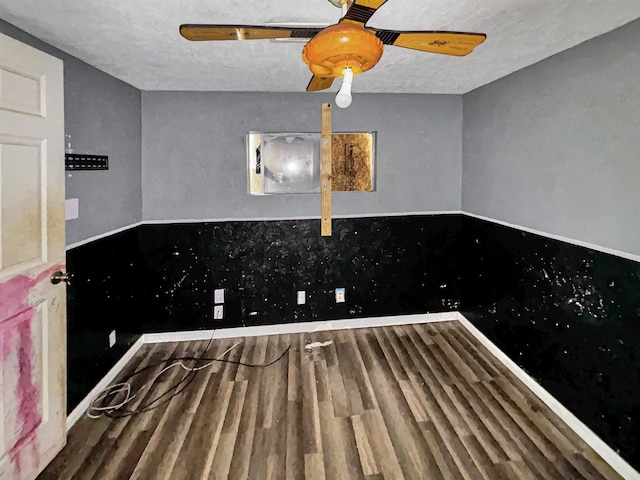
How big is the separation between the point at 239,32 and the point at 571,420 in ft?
8.90

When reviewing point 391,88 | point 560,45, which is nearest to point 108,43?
point 391,88

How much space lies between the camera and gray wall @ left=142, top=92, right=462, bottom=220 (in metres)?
3.44

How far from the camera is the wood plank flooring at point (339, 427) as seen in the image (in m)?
2.02

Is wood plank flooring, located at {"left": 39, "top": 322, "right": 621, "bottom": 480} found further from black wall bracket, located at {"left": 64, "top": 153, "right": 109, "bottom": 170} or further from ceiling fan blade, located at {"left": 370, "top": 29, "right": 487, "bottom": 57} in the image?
ceiling fan blade, located at {"left": 370, "top": 29, "right": 487, "bottom": 57}

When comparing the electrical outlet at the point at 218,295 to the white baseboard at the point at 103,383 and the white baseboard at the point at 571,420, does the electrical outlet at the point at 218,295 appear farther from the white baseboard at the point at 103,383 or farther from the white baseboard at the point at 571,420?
the white baseboard at the point at 571,420

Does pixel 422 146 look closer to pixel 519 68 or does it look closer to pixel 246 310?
pixel 519 68

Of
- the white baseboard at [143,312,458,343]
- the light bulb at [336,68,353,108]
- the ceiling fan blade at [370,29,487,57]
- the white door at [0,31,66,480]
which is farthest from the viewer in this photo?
the white baseboard at [143,312,458,343]

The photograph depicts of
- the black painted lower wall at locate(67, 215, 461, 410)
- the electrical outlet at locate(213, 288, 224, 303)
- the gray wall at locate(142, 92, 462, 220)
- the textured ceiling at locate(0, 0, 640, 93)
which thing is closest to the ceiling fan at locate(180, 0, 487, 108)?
the textured ceiling at locate(0, 0, 640, 93)

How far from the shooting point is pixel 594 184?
2.21 meters

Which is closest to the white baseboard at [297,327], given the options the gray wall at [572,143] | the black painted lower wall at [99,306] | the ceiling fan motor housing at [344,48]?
the black painted lower wall at [99,306]

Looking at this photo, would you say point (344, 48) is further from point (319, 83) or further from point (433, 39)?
point (319, 83)

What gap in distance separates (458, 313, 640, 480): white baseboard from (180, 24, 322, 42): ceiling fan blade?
8.16ft

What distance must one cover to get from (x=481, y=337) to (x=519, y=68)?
7.11 feet

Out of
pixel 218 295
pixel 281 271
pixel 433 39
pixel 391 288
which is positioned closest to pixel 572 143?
pixel 433 39
